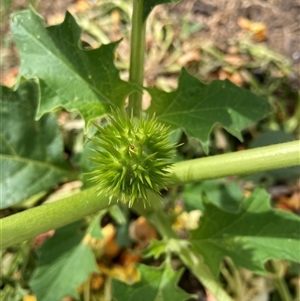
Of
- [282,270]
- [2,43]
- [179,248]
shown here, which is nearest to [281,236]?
[179,248]

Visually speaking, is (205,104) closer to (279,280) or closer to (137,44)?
(137,44)

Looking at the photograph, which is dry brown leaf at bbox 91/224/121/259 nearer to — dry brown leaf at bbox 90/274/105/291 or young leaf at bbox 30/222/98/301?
dry brown leaf at bbox 90/274/105/291

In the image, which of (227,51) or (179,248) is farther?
(227,51)

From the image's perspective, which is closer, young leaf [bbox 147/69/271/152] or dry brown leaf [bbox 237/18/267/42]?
young leaf [bbox 147/69/271/152]

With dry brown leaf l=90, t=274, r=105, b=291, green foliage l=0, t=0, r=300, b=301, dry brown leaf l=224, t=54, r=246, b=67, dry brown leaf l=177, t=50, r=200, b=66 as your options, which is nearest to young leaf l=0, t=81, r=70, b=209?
green foliage l=0, t=0, r=300, b=301

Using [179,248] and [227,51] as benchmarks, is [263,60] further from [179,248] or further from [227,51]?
[179,248]

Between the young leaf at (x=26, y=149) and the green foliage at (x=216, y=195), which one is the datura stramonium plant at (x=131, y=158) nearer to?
the young leaf at (x=26, y=149)

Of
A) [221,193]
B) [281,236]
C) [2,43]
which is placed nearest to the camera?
[281,236]
